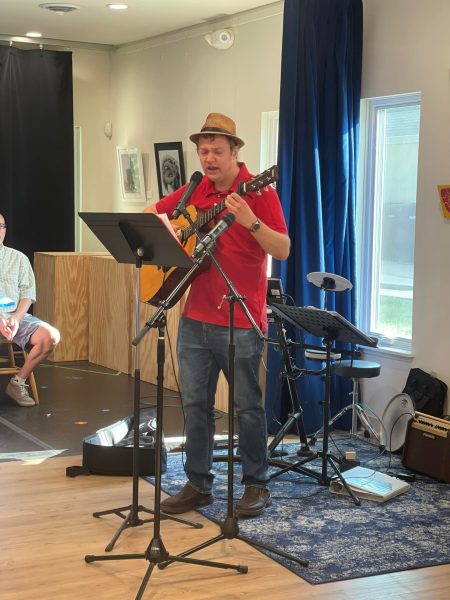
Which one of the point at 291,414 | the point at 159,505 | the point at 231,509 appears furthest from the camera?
the point at 291,414

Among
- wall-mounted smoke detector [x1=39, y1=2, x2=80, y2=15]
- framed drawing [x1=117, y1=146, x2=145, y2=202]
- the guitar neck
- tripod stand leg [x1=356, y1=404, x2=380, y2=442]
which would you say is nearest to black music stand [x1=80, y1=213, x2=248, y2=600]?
the guitar neck

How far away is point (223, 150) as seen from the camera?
12.6 feet

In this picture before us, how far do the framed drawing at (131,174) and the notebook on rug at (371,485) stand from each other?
4.97 meters

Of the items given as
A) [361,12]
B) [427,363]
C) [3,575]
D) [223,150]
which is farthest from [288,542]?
[361,12]

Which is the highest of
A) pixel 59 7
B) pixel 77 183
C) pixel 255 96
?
pixel 59 7

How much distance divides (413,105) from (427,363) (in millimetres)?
1522

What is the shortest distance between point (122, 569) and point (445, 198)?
2.79 m

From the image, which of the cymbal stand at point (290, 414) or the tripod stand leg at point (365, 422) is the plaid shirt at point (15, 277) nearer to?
the cymbal stand at point (290, 414)

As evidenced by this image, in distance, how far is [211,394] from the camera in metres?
4.14

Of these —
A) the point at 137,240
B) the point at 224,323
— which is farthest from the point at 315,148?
the point at 137,240

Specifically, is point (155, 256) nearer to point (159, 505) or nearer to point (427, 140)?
point (159, 505)

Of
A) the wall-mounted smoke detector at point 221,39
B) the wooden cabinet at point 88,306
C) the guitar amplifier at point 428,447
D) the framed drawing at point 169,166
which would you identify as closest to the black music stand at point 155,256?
the guitar amplifier at point 428,447

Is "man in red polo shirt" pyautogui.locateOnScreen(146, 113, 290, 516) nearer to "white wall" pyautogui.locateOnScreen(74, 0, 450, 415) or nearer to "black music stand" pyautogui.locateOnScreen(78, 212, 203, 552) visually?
"black music stand" pyautogui.locateOnScreen(78, 212, 203, 552)

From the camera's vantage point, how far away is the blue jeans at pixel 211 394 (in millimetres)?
3969
